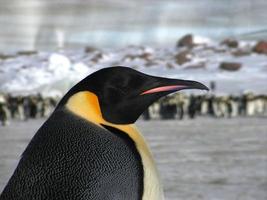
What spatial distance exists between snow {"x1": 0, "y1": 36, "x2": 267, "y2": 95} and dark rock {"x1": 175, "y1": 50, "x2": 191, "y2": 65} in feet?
1.55

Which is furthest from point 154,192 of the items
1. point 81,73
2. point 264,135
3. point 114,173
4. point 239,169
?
point 81,73

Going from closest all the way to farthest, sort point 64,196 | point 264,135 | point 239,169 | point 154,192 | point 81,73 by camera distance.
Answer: point 64,196
point 154,192
point 239,169
point 264,135
point 81,73

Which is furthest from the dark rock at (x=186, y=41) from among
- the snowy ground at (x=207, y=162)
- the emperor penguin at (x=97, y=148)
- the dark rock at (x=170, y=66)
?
the emperor penguin at (x=97, y=148)

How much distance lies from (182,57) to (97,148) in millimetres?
60650

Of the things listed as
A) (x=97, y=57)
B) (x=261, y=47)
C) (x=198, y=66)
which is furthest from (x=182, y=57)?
(x=97, y=57)

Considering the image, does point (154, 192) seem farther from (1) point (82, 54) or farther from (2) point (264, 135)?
(1) point (82, 54)

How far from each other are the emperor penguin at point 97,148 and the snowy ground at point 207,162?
2.99m

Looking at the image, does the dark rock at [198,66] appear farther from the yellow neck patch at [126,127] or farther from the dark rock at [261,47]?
the yellow neck patch at [126,127]

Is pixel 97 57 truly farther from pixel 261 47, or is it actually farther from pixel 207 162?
pixel 207 162

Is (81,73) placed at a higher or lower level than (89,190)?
lower

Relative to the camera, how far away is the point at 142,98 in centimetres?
172

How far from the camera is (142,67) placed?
190ft

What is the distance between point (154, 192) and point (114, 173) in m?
0.14

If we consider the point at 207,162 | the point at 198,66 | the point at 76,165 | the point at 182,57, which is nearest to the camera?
the point at 76,165
